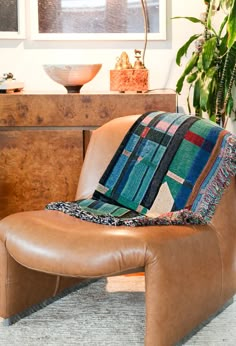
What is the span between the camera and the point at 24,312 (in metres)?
2.41

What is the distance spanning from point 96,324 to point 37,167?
1.05 m

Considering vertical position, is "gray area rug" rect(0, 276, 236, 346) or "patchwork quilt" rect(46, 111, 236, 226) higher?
"patchwork quilt" rect(46, 111, 236, 226)

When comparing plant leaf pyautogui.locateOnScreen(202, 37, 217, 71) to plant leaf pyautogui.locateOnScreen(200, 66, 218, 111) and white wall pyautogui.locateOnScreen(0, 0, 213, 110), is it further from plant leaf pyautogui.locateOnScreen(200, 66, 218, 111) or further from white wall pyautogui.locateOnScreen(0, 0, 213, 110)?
white wall pyautogui.locateOnScreen(0, 0, 213, 110)

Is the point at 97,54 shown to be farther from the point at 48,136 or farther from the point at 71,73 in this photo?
the point at 48,136

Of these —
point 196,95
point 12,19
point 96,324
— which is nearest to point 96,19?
point 12,19

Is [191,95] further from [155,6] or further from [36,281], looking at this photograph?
[36,281]

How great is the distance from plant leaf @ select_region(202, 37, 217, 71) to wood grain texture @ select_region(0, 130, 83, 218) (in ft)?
2.43

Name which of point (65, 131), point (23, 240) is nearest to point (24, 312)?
point (23, 240)

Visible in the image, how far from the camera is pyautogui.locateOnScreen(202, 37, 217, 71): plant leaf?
120 inches

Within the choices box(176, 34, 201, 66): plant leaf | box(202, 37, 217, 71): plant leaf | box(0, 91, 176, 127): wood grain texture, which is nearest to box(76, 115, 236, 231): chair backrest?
box(0, 91, 176, 127): wood grain texture

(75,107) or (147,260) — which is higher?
(75,107)

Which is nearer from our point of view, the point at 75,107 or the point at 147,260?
the point at 147,260

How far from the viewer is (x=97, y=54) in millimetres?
3471

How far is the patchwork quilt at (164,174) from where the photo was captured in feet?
7.73
